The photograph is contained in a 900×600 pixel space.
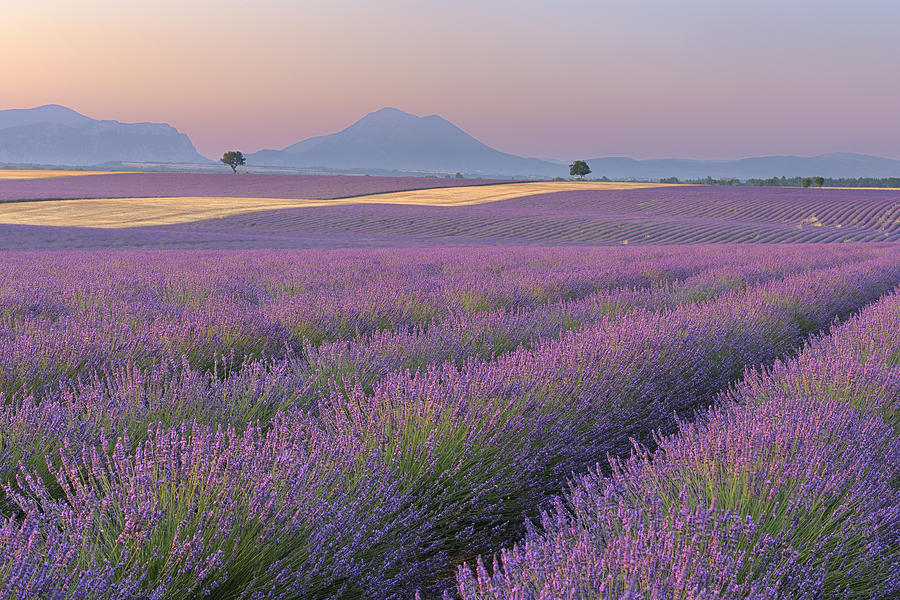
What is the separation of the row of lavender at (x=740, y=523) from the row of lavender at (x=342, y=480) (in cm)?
31

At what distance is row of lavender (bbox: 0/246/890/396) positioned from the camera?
132 inches

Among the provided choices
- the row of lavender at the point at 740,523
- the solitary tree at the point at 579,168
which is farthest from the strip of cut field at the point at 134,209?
the solitary tree at the point at 579,168

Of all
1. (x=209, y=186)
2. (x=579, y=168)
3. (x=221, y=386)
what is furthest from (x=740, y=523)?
(x=579, y=168)

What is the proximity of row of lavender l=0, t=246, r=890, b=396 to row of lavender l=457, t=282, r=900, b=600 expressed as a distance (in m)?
1.69

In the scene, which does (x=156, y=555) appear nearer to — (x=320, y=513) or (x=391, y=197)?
(x=320, y=513)

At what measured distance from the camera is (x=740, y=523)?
1.56m

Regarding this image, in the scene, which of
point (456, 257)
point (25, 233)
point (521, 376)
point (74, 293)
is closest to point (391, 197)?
point (25, 233)

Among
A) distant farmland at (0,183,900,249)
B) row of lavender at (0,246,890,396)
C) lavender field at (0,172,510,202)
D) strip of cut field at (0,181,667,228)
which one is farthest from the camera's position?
lavender field at (0,172,510,202)

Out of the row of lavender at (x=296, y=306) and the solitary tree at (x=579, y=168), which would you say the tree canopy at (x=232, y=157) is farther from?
the row of lavender at (x=296, y=306)

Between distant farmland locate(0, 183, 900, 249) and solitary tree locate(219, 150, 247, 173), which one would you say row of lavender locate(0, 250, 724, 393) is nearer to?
distant farmland locate(0, 183, 900, 249)

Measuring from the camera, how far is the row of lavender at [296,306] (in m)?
3.35

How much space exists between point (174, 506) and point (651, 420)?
2554mm

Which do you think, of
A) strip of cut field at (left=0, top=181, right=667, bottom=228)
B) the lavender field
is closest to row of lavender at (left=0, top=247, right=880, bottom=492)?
strip of cut field at (left=0, top=181, right=667, bottom=228)

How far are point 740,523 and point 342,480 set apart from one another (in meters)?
1.10
